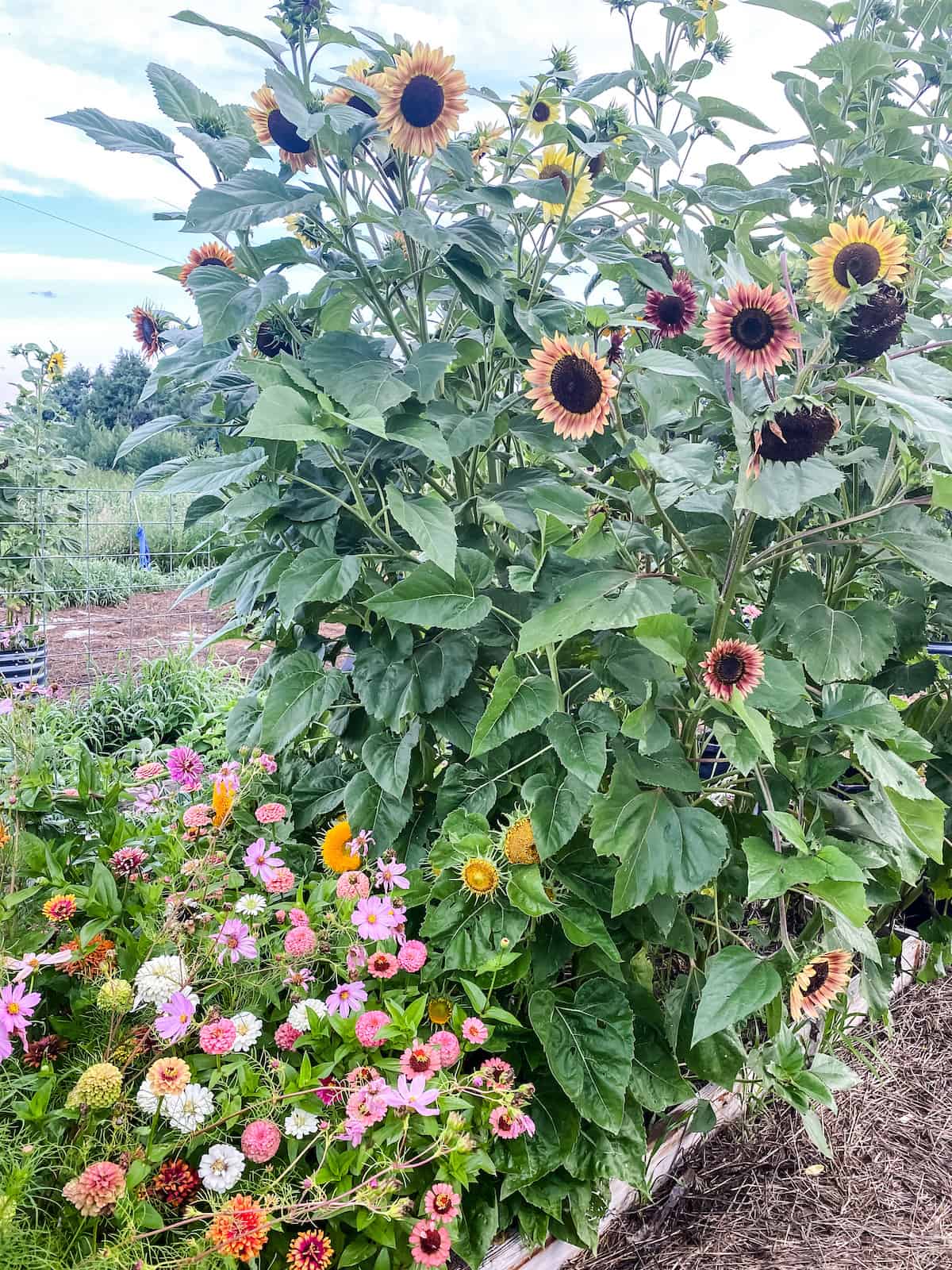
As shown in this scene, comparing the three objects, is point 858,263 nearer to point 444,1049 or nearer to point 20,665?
point 444,1049

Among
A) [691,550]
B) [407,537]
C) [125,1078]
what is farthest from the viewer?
[407,537]

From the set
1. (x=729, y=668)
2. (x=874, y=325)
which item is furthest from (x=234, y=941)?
(x=874, y=325)

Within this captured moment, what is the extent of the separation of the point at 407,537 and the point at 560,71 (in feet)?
2.64

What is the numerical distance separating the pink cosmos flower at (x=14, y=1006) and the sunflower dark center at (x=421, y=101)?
3.42ft

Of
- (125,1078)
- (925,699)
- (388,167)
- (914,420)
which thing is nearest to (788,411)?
(914,420)

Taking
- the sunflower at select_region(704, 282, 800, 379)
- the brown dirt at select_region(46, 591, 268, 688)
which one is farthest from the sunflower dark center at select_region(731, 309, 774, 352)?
the brown dirt at select_region(46, 591, 268, 688)

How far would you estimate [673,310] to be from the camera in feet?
3.94

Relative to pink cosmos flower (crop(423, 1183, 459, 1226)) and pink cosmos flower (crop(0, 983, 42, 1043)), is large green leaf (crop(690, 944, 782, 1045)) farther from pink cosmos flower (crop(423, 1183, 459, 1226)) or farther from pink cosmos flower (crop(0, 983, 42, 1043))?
pink cosmos flower (crop(0, 983, 42, 1043))

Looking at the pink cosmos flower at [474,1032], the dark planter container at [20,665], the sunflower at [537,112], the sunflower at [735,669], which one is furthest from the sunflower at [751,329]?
the dark planter container at [20,665]

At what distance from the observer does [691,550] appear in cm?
114

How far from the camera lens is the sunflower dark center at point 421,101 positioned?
39.0 inches

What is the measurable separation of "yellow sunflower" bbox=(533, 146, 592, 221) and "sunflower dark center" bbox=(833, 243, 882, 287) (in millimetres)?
402

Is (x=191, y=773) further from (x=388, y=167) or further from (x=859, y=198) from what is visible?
(x=859, y=198)

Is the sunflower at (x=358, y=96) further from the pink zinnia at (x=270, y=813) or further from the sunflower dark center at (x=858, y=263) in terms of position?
the pink zinnia at (x=270, y=813)
